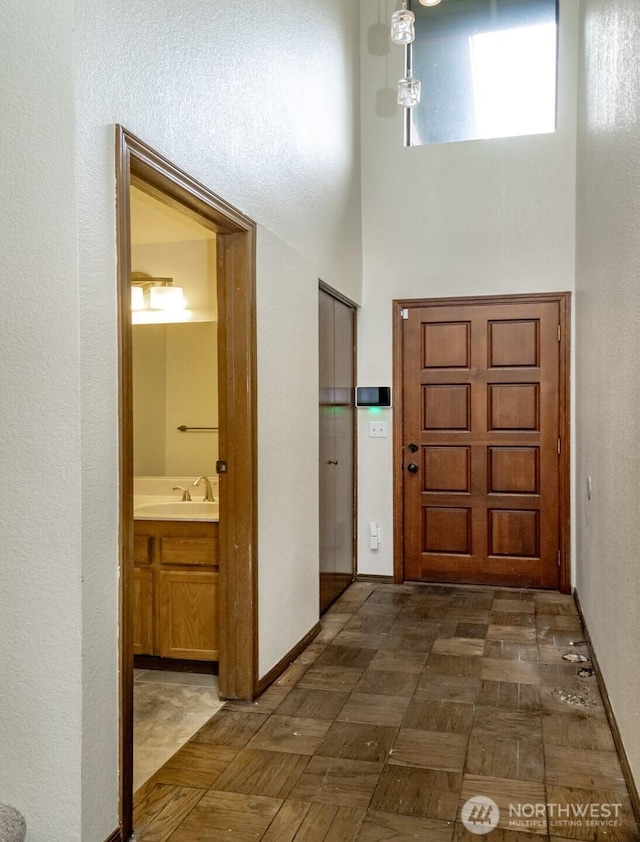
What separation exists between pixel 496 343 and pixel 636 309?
2.62 meters

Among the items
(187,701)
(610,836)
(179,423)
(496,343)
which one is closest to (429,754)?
(610,836)

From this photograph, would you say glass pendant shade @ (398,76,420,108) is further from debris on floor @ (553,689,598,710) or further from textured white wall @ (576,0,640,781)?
debris on floor @ (553,689,598,710)

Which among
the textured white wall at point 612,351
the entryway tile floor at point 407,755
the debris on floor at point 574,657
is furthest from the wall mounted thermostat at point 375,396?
the debris on floor at point 574,657

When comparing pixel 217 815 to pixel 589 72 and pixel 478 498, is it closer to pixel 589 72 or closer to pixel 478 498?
pixel 478 498

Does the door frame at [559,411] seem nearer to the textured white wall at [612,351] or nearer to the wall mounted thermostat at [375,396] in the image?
the wall mounted thermostat at [375,396]

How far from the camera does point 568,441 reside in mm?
4707

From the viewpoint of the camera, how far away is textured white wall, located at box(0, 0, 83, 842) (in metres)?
1.73

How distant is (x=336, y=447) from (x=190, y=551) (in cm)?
158

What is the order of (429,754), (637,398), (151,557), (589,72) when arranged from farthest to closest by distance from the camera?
(589,72) → (151,557) → (429,754) → (637,398)

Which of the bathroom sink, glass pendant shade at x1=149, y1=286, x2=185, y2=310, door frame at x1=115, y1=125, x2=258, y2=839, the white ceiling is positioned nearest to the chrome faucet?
the bathroom sink

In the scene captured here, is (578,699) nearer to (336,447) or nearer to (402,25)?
(336,447)

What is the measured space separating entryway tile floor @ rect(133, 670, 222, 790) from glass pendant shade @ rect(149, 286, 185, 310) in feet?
6.14

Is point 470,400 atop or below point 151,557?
atop

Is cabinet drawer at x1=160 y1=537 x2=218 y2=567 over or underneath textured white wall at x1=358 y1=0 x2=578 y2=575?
underneath
